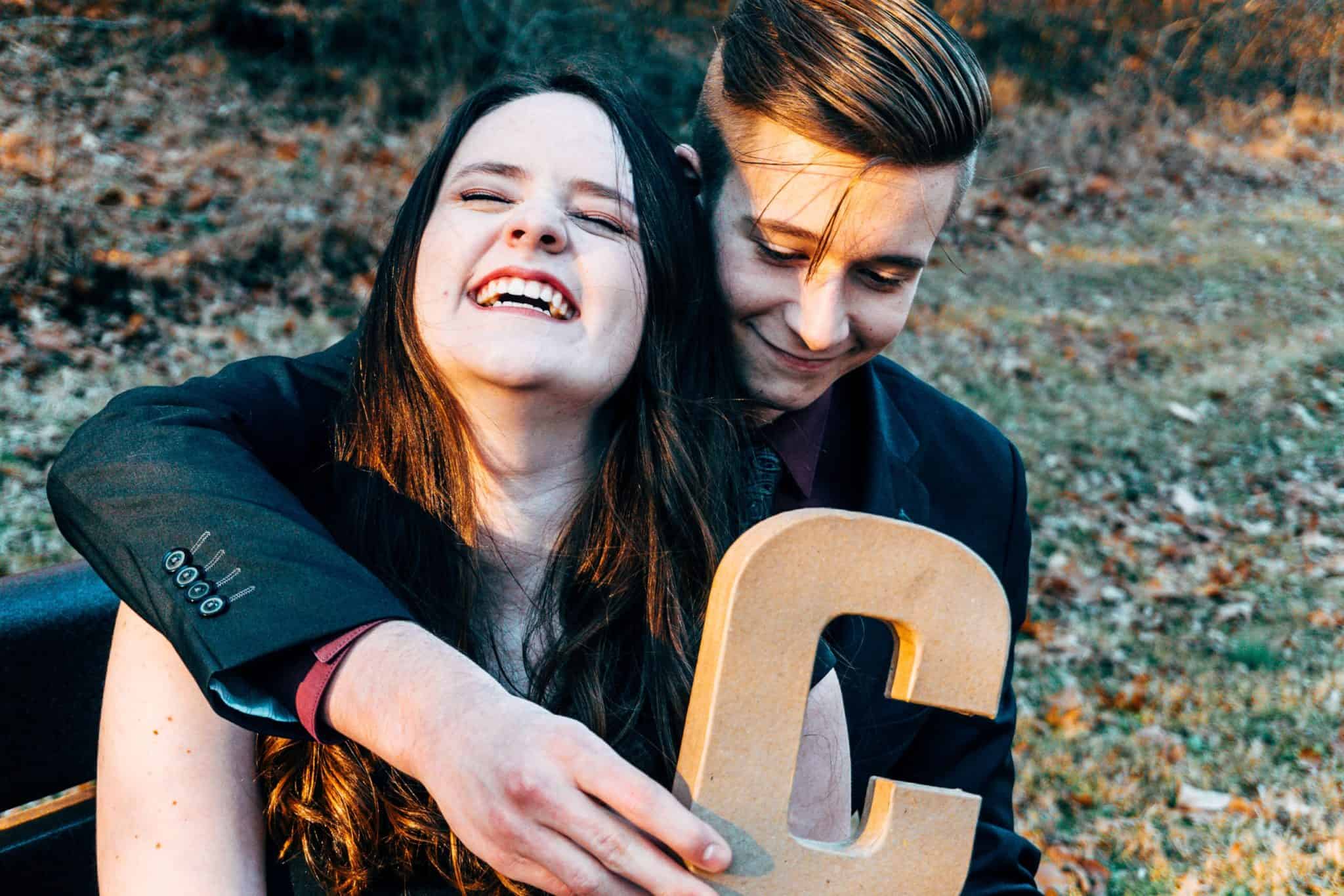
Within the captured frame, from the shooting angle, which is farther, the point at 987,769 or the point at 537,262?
the point at 987,769

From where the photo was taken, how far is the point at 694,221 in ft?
8.12

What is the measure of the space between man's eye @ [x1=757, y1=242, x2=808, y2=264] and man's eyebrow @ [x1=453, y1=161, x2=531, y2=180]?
63 centimetres

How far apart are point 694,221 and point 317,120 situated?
6763mm

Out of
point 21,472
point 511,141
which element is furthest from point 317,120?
point 511,141

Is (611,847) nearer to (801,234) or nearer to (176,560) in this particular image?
(176,560)

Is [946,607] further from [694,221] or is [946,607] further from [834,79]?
[834,79]

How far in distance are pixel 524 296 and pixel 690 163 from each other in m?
0.80

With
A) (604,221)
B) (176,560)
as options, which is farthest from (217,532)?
(604,221)

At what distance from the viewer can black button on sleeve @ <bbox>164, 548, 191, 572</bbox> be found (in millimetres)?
1685

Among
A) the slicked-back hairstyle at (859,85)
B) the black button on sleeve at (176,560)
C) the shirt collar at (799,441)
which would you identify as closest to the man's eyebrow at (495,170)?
the slicked-back hairstyle at (859,85)

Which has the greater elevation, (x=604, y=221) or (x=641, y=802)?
(x=604, y=221)

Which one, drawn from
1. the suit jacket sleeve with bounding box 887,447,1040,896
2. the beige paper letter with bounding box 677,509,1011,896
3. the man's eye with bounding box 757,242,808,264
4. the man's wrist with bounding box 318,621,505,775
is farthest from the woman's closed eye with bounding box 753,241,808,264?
the man's wrist with bounding box 318,621,505,775

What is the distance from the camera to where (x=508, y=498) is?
7.05 feet

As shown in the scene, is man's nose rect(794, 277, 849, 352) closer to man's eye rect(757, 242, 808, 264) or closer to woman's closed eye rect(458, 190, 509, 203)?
man's eye rect(757, 242, 808, 264)
